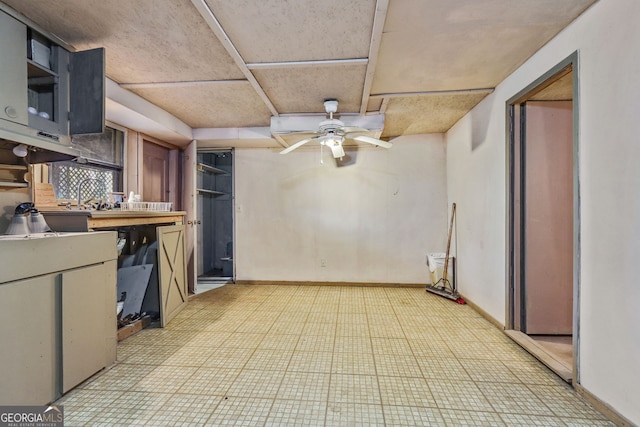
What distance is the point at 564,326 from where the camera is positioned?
253 cm

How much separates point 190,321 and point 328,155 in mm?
2985

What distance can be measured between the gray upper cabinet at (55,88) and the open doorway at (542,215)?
342 cm

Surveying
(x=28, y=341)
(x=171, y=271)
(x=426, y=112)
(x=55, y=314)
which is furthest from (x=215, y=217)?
(x=426, y=112)

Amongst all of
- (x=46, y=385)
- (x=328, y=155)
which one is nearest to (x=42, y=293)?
Result: (x=46, y=385)

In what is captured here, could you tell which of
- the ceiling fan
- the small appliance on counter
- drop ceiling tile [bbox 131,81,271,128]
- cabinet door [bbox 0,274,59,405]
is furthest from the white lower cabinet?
the ceiling fan

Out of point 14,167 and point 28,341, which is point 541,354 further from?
point 14,167

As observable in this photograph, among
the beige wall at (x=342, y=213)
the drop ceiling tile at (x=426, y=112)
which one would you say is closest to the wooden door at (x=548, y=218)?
the drop ceiling tile at (x=426, y=112)

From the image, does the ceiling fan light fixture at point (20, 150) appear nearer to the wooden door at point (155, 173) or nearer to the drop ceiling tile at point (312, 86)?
the wooden door at point (155, 173)

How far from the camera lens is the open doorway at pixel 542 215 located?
250 centimetres

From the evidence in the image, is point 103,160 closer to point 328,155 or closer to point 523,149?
point 328,155

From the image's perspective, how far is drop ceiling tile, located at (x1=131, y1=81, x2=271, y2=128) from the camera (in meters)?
2.73

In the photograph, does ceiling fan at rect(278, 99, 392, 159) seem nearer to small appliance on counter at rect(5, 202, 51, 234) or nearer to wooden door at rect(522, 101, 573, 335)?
wooden door at rect(522, 101, 573, 335)

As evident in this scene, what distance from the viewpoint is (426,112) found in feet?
11.1

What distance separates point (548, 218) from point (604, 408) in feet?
4.91
